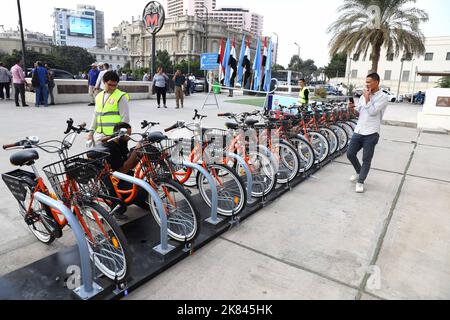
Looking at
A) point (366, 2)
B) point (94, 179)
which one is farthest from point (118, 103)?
point (366, 2)

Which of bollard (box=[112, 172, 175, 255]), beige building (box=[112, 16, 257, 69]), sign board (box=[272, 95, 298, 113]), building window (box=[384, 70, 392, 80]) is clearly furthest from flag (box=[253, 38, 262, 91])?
beige building (box=[112, 16, 257, 69])

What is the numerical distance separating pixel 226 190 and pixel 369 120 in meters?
2.39

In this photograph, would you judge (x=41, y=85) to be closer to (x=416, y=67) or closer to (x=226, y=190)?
(x=226, y=190)

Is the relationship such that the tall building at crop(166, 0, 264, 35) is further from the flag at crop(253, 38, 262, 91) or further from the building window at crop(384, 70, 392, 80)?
the flag at crop(253, 38, 262, 91)

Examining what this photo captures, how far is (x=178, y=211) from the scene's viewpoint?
125 inches

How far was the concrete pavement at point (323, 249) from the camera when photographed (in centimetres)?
262

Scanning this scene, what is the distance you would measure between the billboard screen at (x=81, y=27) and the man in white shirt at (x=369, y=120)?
283ft

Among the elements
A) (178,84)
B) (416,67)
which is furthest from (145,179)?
(416,67)

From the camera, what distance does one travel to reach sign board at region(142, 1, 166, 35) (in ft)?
53.0

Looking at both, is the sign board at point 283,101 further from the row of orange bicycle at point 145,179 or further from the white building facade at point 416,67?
the white building facade at point 416,67

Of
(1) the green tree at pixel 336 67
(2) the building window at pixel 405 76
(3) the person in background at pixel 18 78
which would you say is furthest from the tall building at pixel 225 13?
(3) the person in background at pixel 18 78

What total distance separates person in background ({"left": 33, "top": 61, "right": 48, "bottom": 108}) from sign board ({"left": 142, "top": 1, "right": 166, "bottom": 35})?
6365mm

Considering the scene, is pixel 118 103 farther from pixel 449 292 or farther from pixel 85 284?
pixel 449 292
